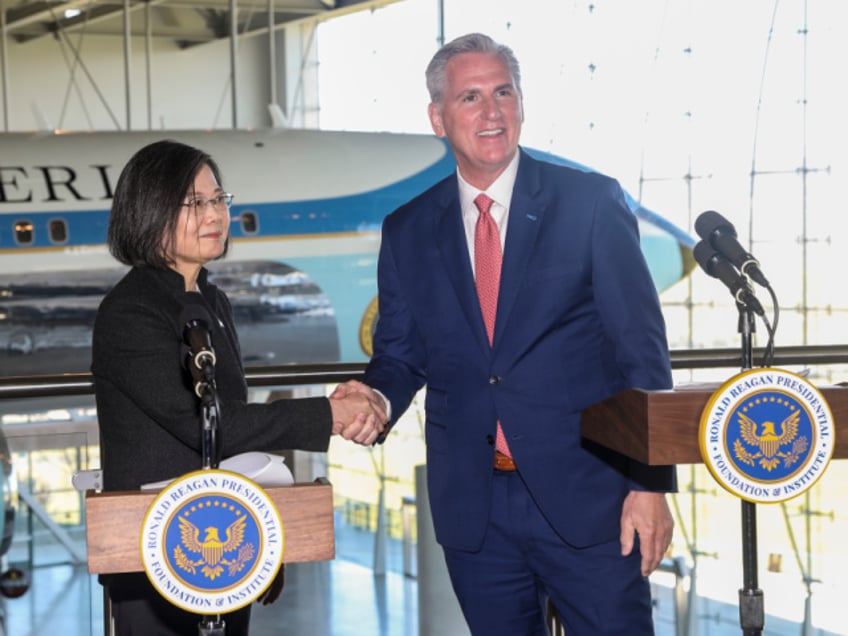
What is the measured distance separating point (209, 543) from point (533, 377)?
33.1 inches

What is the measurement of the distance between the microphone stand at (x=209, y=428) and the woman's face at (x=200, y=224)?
1.62 ft

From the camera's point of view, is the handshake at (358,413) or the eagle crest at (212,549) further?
the handshake at (358,413)

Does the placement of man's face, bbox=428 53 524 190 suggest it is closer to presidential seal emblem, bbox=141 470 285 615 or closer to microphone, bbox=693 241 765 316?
microphone, bbox=693 241 765 316

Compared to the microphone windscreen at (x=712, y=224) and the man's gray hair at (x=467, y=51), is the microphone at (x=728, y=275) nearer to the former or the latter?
the microphone windscreen at (x=712, y=224)

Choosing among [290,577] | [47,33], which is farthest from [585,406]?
[47,33]

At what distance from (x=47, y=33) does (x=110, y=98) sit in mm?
1744

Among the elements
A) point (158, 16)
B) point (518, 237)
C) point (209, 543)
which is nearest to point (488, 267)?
point (518, 237)

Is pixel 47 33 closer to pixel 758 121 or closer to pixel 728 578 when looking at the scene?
pixel 758 121

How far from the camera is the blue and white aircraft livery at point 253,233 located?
1008 cm

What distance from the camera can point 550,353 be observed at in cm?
244

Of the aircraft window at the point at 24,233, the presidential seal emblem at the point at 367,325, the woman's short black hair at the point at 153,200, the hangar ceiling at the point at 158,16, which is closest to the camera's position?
the woman's short black hair at the point at 153,200

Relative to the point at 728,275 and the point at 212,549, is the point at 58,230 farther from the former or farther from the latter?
the point at 212,549

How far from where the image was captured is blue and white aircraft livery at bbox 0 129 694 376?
33.1 ft

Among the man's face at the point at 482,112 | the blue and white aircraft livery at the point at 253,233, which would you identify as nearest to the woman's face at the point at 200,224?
the man's face at the point at 482,112
